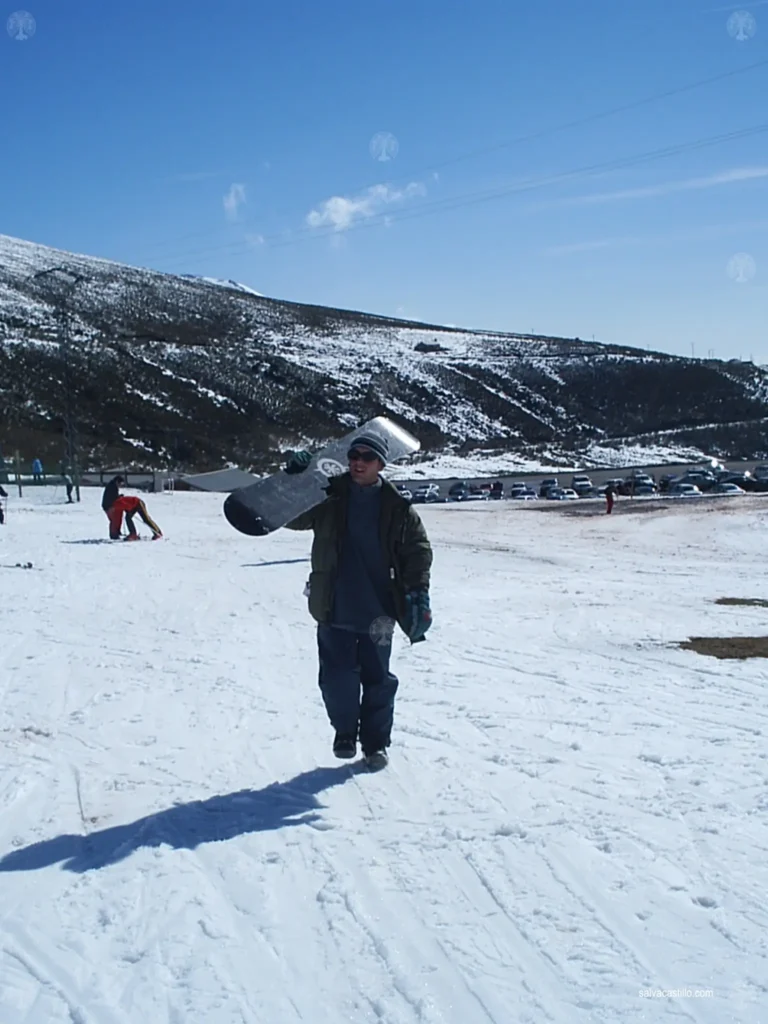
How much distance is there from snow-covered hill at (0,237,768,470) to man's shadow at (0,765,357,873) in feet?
232

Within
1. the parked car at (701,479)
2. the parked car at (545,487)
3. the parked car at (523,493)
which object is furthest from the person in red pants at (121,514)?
the parked car at (701,479)

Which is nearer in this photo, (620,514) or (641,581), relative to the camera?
(641,581)

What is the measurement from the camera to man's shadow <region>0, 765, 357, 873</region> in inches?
169

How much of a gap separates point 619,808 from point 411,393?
342ft

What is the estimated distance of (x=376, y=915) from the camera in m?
3.69

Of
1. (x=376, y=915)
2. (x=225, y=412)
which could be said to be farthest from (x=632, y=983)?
(x=225, y=412)

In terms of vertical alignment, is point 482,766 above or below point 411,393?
below

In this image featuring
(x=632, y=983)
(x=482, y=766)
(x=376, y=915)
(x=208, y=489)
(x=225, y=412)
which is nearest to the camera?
(x=632, y=983)

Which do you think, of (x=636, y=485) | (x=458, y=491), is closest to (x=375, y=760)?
(x=458, y=491)

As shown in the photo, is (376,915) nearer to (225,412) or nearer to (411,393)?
(225,412)

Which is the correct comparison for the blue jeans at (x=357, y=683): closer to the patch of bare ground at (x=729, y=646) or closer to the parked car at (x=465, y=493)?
the patch of bare ground at (x=729, y=646)

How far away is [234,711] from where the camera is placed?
6.92 meters

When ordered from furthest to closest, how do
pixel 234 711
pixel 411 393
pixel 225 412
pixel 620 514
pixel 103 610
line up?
1. pixel 411 393
2. pixel 225 412
3. pixel 620 514
4. pixel 103 610
5. pixel 234 711

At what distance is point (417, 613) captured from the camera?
520cm
